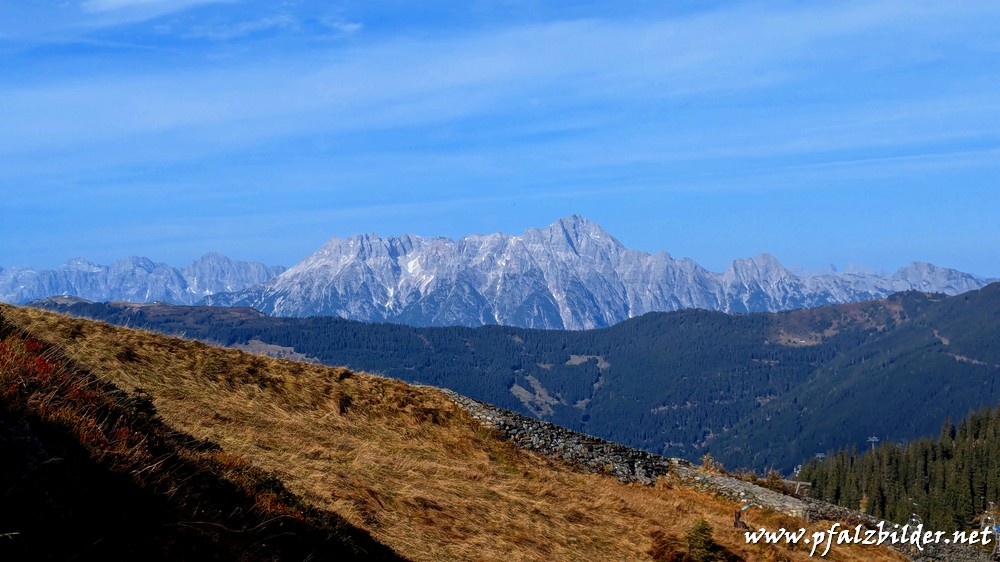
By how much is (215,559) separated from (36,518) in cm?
230

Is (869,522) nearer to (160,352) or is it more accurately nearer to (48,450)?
(160,352)

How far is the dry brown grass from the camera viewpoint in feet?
58.5

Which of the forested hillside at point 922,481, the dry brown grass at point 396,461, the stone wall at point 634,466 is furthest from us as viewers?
the forested hillside at point 922,481

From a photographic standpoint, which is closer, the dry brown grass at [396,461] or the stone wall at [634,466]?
the dry brown grass at [396,461]

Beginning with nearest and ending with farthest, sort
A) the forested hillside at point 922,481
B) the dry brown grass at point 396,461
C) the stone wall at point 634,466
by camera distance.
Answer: the dry brown grass at point 396,461, the stone wall at point 634,466, the forested hillside at point 922,481

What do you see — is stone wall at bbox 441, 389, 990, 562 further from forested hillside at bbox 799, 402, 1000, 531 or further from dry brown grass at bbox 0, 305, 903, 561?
forested hillside at bbox 799, 402, 1000, 531

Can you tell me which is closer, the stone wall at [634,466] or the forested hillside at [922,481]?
the stone wall at [634,466]

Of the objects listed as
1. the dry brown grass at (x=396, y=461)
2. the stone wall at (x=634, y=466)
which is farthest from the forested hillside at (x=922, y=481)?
the dry brown grass at (x=396, y=461)

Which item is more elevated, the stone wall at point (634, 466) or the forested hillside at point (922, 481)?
the stone wall at point (634, 466)

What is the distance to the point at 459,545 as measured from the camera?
17.1 m

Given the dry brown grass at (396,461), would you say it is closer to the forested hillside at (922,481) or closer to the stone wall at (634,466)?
the stone wall at (634,466)

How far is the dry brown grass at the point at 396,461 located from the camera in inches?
702

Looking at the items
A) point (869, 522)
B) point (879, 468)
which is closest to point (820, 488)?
point (879, 468)

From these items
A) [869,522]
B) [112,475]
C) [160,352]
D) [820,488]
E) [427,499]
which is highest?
[160,352]
